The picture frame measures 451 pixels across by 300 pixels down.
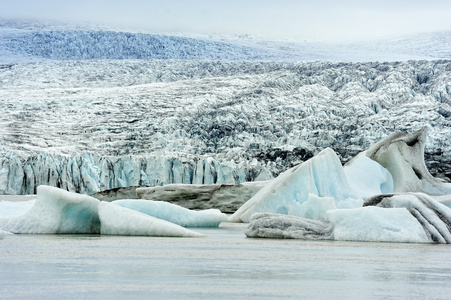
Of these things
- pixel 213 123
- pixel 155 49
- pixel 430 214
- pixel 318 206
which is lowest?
pixel 213 123

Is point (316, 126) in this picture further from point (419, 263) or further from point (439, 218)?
point (419, 263)

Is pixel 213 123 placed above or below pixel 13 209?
below

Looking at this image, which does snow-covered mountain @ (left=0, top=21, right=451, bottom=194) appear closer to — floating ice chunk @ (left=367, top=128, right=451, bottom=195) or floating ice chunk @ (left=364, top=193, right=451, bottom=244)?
floating ice chunk @ (left=367, top=128, right=451, bottom=195)

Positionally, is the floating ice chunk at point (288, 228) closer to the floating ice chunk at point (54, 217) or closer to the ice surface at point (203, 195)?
the floating ice chunk at point (54, 217)

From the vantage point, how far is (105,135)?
81.1 feet

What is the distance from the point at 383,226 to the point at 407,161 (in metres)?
5.38

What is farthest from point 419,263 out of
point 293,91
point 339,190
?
point 293,91

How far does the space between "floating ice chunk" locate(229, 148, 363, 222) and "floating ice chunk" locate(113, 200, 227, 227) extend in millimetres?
1029

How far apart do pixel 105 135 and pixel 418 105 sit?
1253 centimetres

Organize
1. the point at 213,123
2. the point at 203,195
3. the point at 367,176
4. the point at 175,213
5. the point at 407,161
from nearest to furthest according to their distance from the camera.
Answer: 1. the point at 175,213
2. the point at 407,161
3. the point at 367,176
4. the point at 203,195
5. the point at 213,123

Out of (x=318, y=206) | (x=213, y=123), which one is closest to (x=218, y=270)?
(x=318, y=206)

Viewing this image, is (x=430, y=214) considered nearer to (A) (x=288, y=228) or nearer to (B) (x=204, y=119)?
(A) (x=288, y=228)

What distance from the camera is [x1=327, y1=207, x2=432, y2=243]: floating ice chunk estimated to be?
617cm

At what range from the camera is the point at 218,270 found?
139 inches
